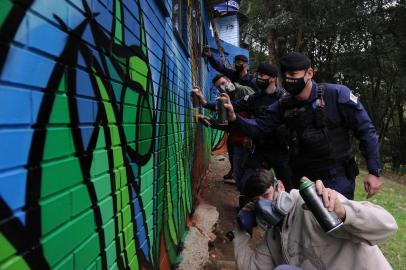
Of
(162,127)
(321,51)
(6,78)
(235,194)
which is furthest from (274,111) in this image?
(321,51)

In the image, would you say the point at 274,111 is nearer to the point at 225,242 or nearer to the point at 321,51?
the point at 225,242

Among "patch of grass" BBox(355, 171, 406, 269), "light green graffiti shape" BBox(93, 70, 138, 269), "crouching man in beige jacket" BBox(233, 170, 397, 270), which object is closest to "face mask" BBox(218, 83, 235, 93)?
"patch of grass" BBox(355, 171, 406, 269)

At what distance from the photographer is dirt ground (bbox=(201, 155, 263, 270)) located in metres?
4.26

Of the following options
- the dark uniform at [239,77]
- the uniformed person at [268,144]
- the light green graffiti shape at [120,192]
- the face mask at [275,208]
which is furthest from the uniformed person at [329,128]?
the dark uniform at [239,77]

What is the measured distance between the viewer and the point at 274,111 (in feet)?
12.3

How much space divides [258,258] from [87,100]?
158 cm

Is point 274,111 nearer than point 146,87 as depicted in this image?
No

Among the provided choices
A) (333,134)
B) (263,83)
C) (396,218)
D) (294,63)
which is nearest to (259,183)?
(333,134)

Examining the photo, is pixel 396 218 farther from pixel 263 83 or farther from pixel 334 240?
pixel 334 240

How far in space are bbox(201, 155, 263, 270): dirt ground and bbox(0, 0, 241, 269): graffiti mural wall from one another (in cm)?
146

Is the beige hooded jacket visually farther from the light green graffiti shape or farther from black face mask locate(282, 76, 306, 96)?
black face mask locate(282, 76, 306, 96)

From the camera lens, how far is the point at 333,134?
10.9ft

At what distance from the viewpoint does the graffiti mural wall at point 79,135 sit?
1034 millimetres

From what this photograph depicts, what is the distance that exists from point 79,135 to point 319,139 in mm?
2302
